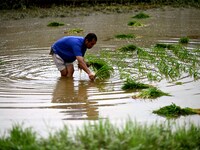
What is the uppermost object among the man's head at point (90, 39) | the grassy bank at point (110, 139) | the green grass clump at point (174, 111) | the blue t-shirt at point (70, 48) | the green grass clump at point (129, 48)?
the man's head at point (90, 39)

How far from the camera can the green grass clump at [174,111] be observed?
6395 mm

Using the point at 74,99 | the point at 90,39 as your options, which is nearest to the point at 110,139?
the point at 74,99

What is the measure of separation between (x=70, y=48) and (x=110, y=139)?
4736 mm

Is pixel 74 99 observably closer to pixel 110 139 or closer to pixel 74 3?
pixel 110 139

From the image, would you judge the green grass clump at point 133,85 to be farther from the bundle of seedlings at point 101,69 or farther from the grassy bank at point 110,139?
the grassy bank at point 110,139

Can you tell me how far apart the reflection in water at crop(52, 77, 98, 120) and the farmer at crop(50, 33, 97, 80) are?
0.81ft

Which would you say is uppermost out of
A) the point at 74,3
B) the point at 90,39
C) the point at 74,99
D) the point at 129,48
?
the point at 74,3

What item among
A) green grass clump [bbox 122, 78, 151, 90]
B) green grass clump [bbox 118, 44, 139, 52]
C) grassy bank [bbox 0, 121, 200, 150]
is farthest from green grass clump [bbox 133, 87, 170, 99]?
green grass clump [bbox 118, 44, 139, 52]

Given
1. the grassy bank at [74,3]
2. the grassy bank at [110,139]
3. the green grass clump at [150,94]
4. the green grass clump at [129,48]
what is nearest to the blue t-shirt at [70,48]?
the green grass clump at [150,94]

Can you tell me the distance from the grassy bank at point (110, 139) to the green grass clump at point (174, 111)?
1.36 m

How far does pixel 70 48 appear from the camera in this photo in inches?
358

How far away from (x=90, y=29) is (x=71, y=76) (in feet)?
26.2

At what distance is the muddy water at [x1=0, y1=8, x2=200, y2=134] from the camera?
6.37 meters

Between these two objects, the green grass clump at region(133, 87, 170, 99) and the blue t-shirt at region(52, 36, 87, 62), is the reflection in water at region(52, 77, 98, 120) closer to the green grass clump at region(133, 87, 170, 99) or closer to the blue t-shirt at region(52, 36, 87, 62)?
A: the blue t-shirt at region(52, 36, 87, 62)
